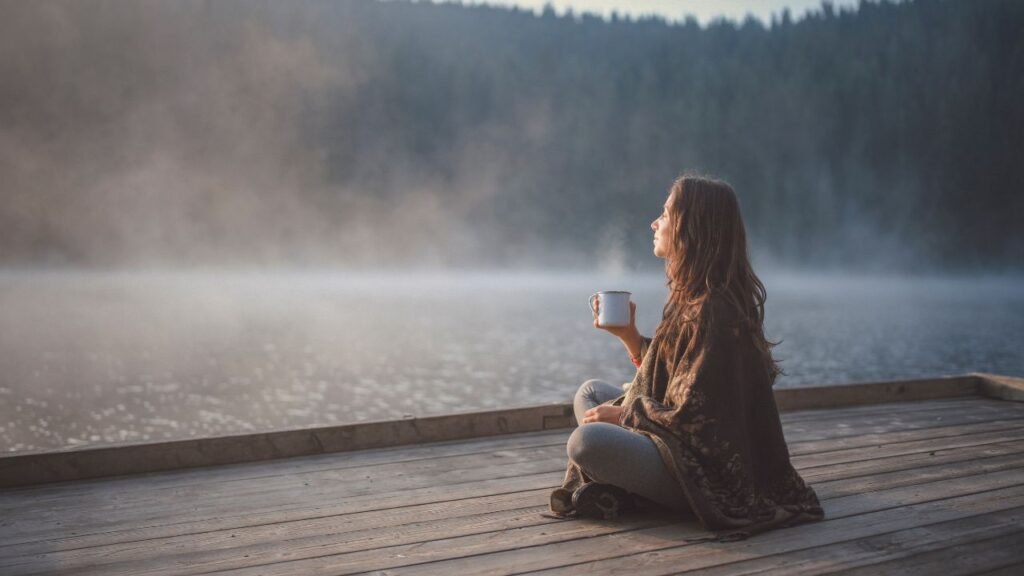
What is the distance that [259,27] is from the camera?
6994 cm

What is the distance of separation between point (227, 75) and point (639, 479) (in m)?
79.7

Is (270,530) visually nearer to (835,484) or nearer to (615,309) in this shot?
(615,309)

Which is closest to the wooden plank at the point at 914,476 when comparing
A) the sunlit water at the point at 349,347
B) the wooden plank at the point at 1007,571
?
the wooden plank at the point at 1007,571

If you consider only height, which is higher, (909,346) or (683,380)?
(683,380)

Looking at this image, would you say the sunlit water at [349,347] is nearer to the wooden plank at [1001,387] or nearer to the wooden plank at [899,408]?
the wooden plank at [899,408]

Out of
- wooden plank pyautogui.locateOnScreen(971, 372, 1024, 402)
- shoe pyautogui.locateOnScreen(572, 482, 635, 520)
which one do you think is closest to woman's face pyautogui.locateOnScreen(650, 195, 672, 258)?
shoe pyautogui.locateOnScreen(572, 482, 635, 520)

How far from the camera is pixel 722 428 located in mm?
1944

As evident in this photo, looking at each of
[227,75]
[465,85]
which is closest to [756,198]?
[465,85]

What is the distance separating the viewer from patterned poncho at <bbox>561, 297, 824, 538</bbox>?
1938 millimetres

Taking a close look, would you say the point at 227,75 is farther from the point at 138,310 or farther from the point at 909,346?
the point at 909,346

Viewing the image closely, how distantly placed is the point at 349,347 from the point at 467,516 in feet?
102

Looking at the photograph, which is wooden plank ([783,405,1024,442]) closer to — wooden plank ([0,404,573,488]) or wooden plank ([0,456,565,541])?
wooden plank ([0,404,573,488])

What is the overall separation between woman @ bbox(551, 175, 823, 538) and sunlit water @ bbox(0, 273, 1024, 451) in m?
1.28

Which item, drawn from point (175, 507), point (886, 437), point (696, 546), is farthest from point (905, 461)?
point (175, 507)
